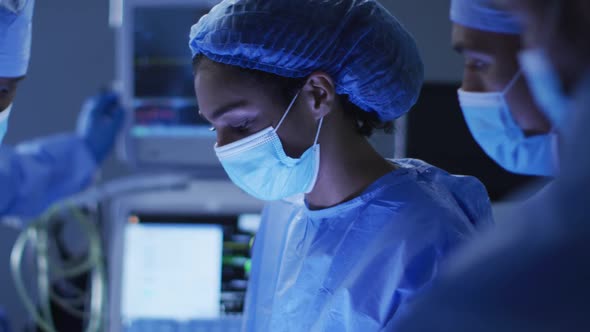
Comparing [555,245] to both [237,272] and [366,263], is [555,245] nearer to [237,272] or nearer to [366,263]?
[366,263]

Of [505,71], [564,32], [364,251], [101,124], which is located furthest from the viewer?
[101,124]

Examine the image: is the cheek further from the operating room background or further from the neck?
the operating room background

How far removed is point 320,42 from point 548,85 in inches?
19.4

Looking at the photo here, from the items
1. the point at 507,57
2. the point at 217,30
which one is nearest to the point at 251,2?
the point at 217,30

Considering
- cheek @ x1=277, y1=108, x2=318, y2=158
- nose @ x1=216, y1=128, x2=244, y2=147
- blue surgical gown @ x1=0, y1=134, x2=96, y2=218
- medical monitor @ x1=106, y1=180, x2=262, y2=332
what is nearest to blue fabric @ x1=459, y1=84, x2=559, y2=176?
cheek @ x1=277, y1=108, x2=318, y2=158

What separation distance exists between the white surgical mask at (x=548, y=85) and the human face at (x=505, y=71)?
35cm

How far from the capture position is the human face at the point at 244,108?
0.91 metres

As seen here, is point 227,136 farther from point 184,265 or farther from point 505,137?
point 184,265

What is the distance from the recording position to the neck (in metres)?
0.97

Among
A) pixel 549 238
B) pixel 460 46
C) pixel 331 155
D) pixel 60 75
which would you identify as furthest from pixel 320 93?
pixel 60 75

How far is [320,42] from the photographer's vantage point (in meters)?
0.87

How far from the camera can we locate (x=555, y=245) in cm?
39

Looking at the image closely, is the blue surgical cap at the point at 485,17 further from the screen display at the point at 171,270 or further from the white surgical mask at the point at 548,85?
the screen display at the point at 171,270

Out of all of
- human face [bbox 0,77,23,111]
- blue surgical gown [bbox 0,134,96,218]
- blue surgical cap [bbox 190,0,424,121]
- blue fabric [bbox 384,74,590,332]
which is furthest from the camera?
blue surgical gown [bbox 0,134,96,218]
